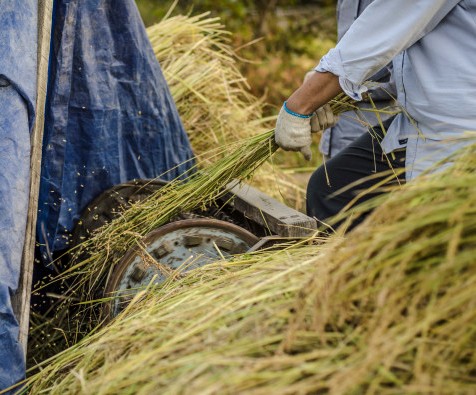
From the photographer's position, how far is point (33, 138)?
2049 millimetres

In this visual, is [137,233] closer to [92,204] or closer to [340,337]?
[92,204]

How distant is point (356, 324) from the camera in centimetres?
126

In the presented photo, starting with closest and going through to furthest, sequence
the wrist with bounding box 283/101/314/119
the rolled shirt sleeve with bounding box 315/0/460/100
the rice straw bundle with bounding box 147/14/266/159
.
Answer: the rolled shirt sleeve with bounding box 315/0/460/100 → the wrist with bounding box 283/101/314/119 → the rice straw bundle with bounding box 147/14/266/159

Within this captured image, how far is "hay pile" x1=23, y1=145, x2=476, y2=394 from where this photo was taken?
1.13 meters

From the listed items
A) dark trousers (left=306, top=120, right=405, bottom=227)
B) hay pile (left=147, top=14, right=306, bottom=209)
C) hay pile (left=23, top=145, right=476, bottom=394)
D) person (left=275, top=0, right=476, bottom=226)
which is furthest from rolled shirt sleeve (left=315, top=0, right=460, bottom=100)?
hay pile (left=147, top=14, right=306, bottom=209)

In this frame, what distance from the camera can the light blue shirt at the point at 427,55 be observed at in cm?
200

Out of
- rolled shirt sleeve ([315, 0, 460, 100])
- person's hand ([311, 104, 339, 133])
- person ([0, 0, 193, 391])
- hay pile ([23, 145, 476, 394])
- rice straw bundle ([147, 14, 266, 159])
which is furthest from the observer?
rice straw bundle ([147, 14, 266, 159])

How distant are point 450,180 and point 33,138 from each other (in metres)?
1.25

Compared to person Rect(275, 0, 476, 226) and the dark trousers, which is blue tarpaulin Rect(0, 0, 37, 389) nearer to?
person Rect(275, 0, 476, 226)

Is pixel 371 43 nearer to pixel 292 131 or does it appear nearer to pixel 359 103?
pixel 292 131

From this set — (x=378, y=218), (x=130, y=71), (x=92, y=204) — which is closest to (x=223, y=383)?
(x=378, y=218)

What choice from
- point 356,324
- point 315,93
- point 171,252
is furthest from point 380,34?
point 356,324

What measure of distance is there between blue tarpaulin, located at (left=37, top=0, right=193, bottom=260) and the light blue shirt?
0.89 m

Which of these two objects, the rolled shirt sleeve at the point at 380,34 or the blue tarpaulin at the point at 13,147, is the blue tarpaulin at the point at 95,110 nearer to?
the blue tarpaulin at the point at 13,147
